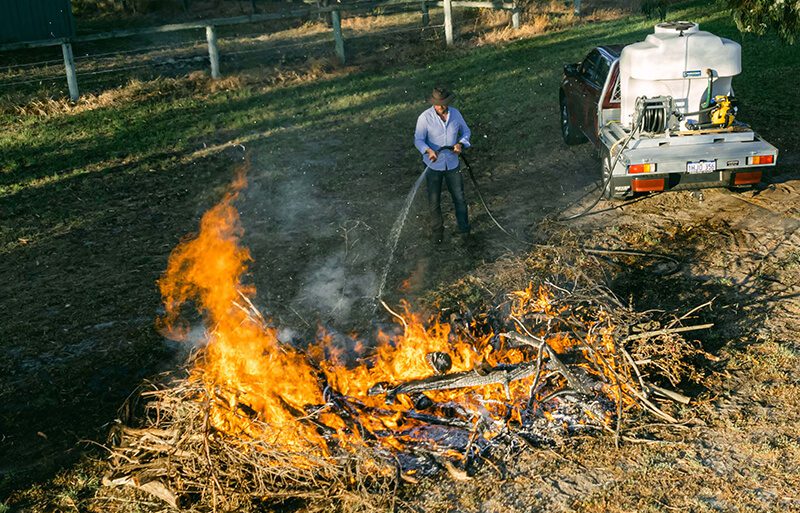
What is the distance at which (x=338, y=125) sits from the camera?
13.7 meters

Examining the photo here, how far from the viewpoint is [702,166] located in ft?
29.1

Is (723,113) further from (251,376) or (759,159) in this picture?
(251,376)

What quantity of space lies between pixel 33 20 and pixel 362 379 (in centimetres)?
1894

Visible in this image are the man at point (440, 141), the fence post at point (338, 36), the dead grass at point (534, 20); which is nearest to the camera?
the man at point (440, 141)

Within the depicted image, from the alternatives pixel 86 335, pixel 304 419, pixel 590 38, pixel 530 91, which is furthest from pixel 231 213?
pixel 590 38

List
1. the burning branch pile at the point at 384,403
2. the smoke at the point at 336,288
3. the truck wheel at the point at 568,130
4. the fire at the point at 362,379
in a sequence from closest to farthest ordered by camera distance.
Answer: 1. the burning branch pile at the point at 384,403
2. the fire at the point at 362,379
3. the smoke at the point at 336,288
4. the truck wheel at the point at 568,130

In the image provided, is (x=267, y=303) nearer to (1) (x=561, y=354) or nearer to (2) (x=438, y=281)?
(2) (x=438, y=281)

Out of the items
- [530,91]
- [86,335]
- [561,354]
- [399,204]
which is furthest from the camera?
[530,91]

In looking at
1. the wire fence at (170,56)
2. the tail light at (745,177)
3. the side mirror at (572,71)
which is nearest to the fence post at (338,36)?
→ the wire fence at (170,56)

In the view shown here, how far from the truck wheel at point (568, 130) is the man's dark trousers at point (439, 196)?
3.92 meters

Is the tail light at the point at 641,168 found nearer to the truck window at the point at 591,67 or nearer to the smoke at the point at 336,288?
the truck window at the point at 591,67

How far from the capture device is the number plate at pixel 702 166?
8844 mm

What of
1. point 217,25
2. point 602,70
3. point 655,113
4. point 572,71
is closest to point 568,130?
point 572,71

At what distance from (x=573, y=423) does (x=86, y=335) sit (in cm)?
482
